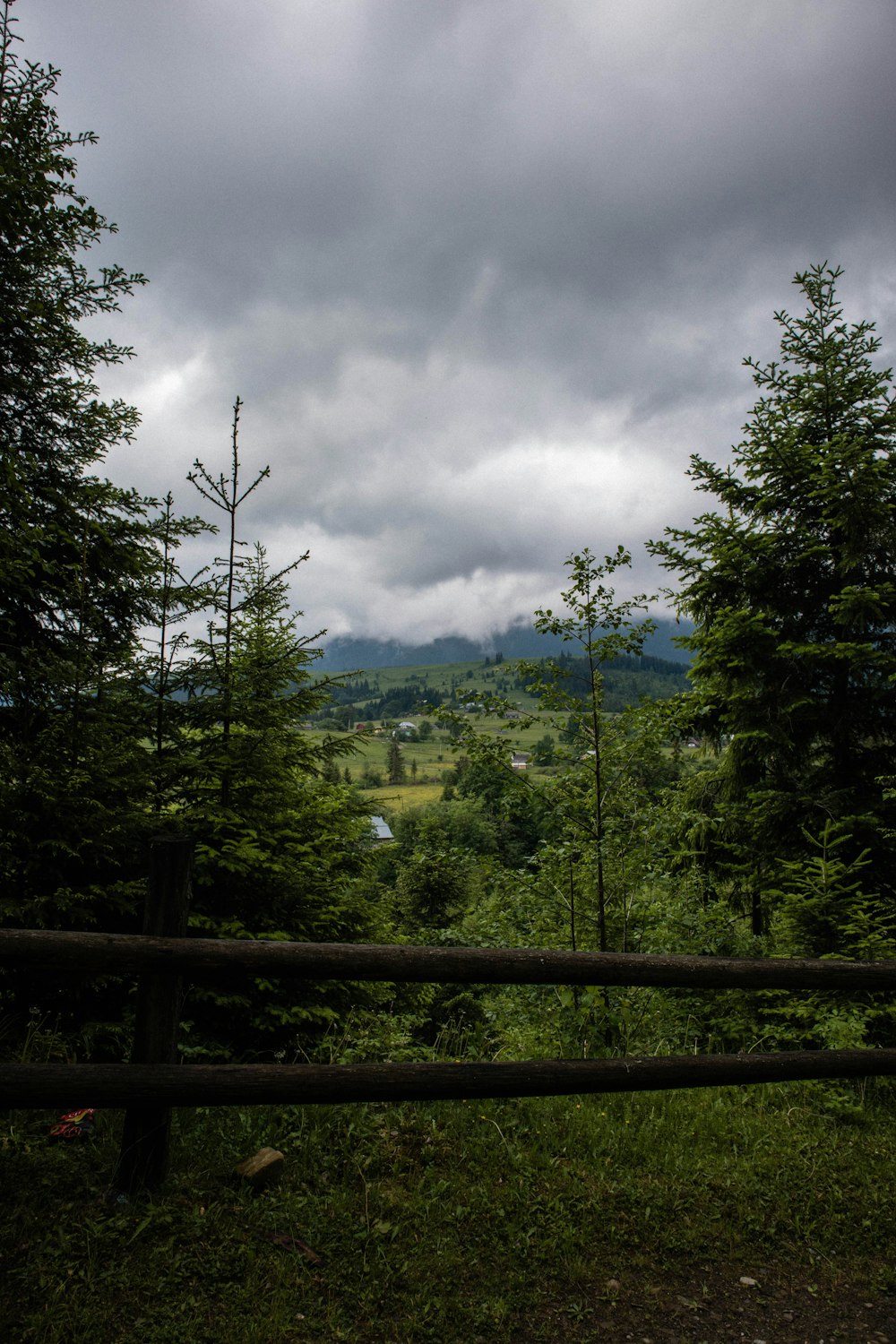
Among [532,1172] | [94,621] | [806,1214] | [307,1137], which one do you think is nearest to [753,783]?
[806,1214]

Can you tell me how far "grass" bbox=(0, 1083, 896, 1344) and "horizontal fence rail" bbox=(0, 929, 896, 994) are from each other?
1.16 m

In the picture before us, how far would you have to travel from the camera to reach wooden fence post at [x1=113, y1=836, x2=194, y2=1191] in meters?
3.15

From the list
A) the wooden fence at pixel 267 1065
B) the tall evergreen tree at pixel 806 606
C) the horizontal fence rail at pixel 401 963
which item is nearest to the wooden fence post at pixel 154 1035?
the wooden fence at pixel 267 1065

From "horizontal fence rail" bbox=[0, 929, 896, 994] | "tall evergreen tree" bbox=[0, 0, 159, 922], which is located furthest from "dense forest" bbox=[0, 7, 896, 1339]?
"horizontal fence rail" bbox=[0, 929, 896, 994]

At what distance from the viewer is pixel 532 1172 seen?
143 inches

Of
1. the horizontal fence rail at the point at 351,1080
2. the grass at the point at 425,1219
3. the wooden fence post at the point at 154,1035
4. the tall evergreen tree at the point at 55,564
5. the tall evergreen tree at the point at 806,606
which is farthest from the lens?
the tall evergreen tree at the point at 806,606

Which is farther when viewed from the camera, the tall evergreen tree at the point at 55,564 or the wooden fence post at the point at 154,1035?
the tall evergreen tree at the point at 55,564

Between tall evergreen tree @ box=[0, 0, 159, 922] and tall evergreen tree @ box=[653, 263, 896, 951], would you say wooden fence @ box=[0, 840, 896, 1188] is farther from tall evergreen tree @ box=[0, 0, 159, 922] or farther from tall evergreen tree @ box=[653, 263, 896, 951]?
tall evergreen tree @ box=[653, 263, 896, 951]

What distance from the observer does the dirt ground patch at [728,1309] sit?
2.75 m

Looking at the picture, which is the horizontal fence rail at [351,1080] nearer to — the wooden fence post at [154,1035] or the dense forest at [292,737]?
the wooden fence post at [154,1035]

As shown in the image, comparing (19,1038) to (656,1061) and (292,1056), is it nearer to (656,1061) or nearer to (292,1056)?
(292,1056)

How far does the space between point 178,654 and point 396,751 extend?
481 feet

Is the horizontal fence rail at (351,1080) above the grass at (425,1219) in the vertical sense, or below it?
above

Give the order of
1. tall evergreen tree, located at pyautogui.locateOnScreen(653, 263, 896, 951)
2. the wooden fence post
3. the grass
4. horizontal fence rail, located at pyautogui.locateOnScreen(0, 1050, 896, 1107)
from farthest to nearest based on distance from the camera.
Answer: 1. tall evergreen tree, located at pyautogui.locateOnScreen(653, 263, 896, 951)
2. the wooden fence post
3. horizontal fence rail, located at pyautogui.locateOnScreen(0, 1050, 896, 1107)
4. the grass
